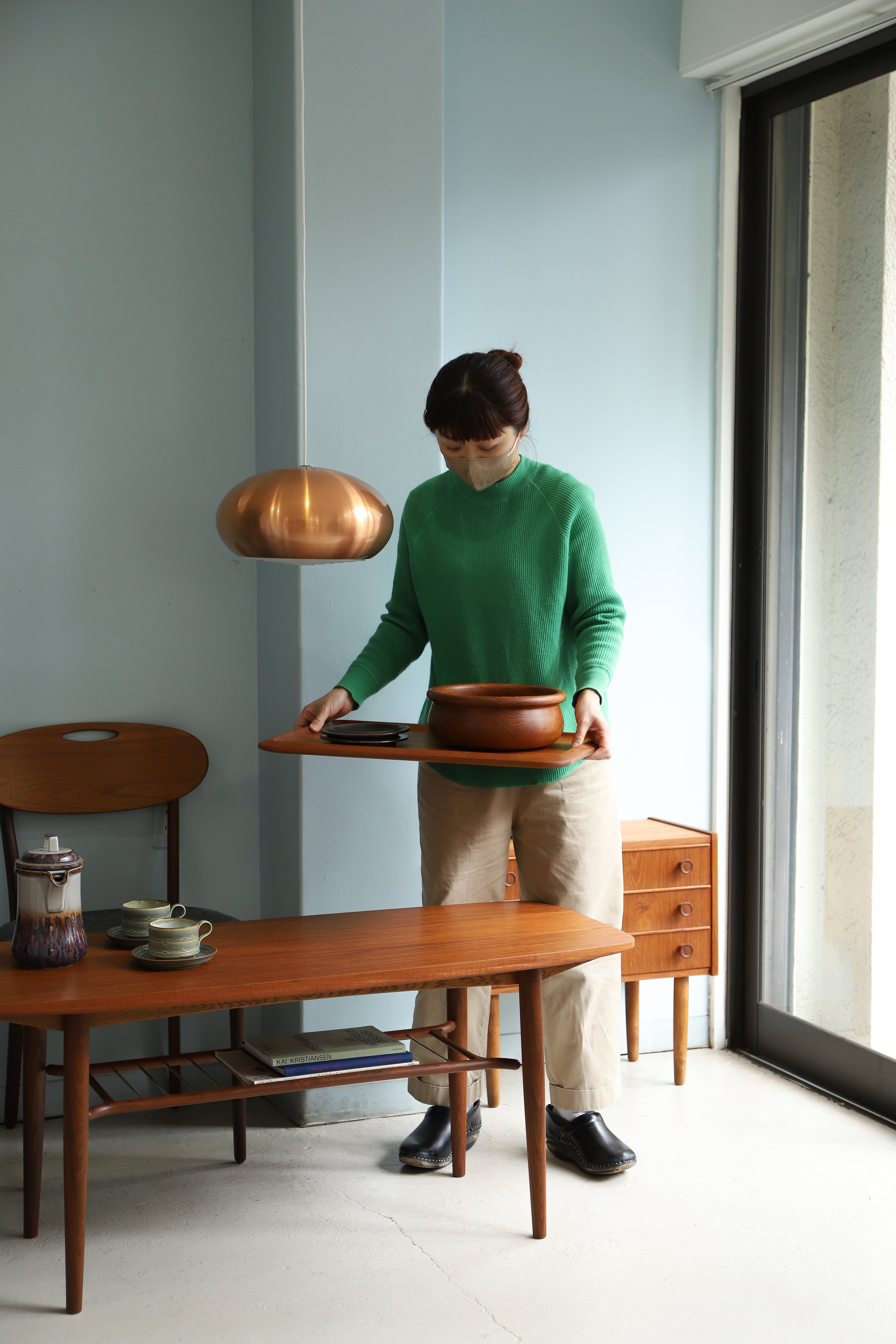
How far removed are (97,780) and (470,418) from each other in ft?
4.31

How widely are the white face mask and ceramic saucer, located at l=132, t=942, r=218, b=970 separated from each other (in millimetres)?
1098

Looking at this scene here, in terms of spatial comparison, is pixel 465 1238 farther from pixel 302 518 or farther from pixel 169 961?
pixel 302 518

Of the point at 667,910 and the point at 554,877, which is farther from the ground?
the point at 554,877

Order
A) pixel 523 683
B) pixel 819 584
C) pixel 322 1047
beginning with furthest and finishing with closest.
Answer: pixel 819 584 → pixel 523 683 → pixel 322 1047

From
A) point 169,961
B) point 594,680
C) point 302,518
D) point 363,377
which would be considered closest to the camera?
point 302,518

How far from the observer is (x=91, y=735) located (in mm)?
3047

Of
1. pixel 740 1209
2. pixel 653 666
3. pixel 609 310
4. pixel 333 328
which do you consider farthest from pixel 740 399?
pixel 740 1209

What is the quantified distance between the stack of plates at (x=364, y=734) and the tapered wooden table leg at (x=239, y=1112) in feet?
2.22

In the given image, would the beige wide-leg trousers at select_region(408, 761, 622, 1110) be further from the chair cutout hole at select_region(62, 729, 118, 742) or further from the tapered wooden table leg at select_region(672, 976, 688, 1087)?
the chair cutout hole at select_region(62, 729, 118, 742)

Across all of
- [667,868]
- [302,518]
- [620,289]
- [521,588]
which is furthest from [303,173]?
[667,868]

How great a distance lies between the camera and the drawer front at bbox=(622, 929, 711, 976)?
3.18 meters

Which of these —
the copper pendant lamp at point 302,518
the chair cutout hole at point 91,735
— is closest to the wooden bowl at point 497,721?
the copper pendant lamp at point 302,518

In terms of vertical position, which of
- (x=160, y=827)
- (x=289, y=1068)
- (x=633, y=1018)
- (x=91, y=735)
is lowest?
(x=633, y=1018)

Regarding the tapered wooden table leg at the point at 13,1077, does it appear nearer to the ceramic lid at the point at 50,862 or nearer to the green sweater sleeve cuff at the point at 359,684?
the ceramic lid at the point at 50,862
